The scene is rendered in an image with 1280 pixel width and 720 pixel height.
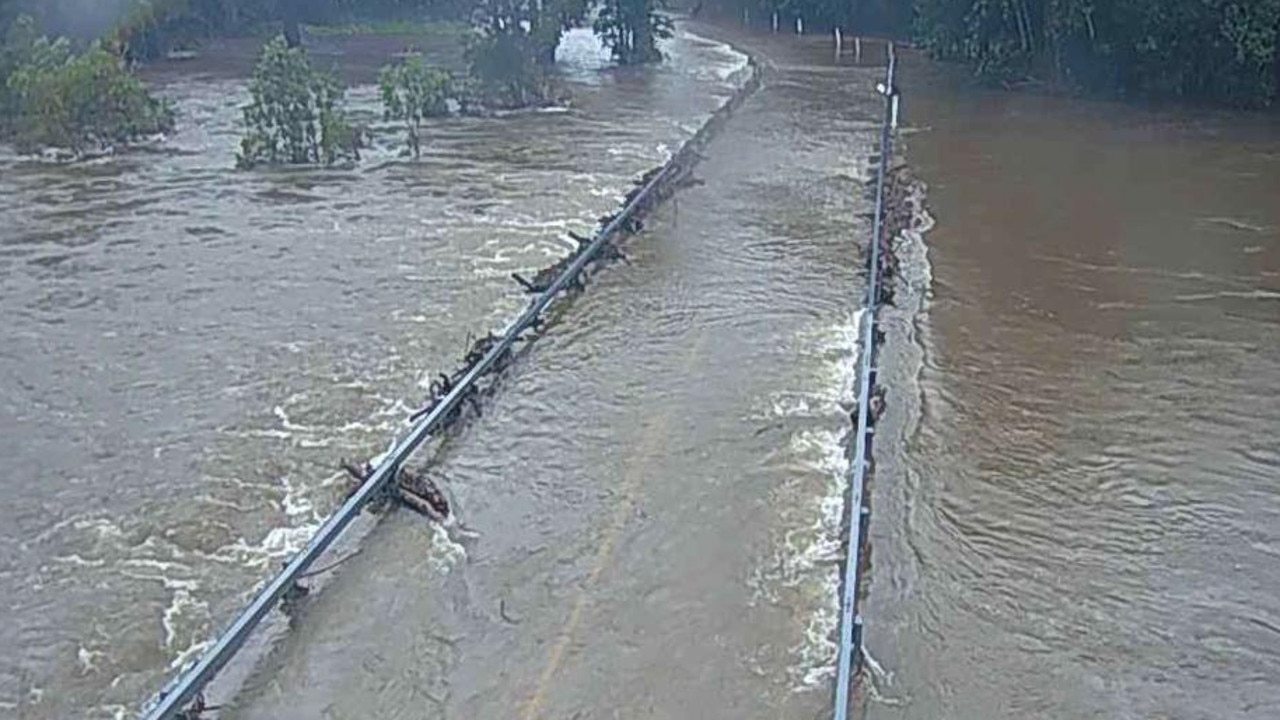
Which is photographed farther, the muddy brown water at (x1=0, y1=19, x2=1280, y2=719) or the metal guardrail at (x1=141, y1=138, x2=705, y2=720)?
the muddy brown water at (x1=0, y1=19, x2=1280, y2=719)

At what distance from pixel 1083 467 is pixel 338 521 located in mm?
5189

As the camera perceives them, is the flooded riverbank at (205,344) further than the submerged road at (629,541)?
Yes

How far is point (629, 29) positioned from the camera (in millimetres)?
37156

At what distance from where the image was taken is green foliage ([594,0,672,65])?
36.9 metres

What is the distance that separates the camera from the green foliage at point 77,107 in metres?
22.9

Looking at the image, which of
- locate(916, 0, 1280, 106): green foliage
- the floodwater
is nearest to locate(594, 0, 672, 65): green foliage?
locate(916, 0, 1280, 106): green foliage

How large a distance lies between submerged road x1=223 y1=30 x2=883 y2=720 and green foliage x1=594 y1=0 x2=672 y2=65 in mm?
23139

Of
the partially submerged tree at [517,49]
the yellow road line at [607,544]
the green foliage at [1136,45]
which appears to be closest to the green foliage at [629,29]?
the partially submerged tree at [517,49]

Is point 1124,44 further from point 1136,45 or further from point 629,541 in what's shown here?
point 629,541

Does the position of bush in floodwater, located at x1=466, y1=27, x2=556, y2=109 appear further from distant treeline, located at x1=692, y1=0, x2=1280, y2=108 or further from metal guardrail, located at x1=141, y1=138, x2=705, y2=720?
metal guardrail, located at x1=141, y1=138, x2=705, y2=720

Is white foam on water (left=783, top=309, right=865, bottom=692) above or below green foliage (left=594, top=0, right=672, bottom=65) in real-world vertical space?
below

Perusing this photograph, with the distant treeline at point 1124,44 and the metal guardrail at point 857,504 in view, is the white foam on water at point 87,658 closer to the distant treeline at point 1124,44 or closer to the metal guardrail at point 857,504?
the metal guardrail at point 857,504

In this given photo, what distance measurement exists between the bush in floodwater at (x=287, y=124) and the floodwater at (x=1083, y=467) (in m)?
9.31

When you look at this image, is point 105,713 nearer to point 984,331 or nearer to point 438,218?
point 984,331
